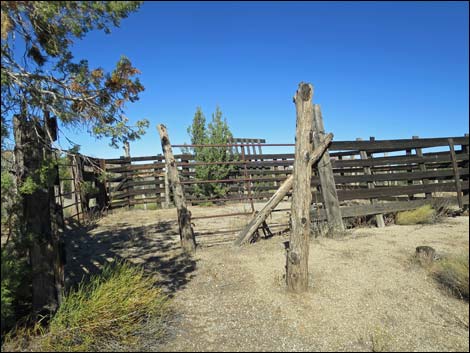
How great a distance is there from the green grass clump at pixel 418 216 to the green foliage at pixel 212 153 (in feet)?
19.1

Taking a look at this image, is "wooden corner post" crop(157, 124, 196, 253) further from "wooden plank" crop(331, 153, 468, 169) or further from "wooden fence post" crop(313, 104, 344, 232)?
"wooden plank" crop(331, 153, 468, 169)

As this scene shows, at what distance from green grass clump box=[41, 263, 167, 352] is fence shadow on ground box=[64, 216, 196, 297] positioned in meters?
0.37

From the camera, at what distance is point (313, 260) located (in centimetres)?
464

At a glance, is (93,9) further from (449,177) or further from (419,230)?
(449,177)

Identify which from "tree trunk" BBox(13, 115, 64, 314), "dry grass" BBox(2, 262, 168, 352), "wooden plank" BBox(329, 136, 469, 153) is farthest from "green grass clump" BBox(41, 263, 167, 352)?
"wooden plank" BBox(329, 136, 469, 153)

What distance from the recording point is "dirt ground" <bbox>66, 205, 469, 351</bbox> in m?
2.71

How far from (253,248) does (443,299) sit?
2.85 metres

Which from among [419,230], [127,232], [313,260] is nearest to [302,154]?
[313,260]

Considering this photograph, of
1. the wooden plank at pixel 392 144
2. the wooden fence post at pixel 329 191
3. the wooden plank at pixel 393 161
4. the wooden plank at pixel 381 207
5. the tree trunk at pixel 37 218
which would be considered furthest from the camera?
the wooden plank at pixel 393 161

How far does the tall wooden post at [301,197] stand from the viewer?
364 centimetres

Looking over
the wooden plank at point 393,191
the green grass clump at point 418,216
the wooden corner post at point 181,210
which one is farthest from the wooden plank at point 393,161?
the wooden corner post at point 181,210

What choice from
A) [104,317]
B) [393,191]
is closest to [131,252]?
[104,317]

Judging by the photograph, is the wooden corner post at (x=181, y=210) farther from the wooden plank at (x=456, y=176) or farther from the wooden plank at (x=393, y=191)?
the wooden plank at (x=456, y=176)

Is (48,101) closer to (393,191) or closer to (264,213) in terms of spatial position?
(264,213)
